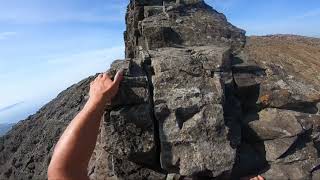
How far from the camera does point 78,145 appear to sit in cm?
556

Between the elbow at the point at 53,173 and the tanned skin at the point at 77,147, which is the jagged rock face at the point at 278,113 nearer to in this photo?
the tanned skin at the point at 77,147

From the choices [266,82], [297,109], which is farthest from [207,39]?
[297,109]

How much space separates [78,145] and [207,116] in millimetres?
4340

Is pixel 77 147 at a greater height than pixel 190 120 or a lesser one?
greater

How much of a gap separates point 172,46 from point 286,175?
16.2ft

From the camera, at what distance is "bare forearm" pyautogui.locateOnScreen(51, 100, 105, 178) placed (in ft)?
17.4

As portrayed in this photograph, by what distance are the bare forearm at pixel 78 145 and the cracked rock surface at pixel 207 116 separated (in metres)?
2.85

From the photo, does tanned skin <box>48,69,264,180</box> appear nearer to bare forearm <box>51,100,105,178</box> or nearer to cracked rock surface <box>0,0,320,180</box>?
bare forearm <box>51,100,105,178</box>

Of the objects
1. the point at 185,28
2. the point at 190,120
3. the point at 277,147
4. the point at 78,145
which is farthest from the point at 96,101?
the point at 185,28

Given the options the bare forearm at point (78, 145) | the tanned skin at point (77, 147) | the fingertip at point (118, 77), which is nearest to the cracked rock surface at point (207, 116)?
the fingertip at point (118, 77)

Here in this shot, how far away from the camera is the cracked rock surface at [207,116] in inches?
354

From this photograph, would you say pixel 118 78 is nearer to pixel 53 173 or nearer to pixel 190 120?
pixel 190 120

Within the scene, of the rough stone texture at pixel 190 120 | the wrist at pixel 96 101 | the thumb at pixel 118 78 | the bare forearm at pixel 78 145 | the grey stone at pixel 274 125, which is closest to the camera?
the bare forearm at pixel 78 145

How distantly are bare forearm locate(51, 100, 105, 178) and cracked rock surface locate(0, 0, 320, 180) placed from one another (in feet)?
9.35
